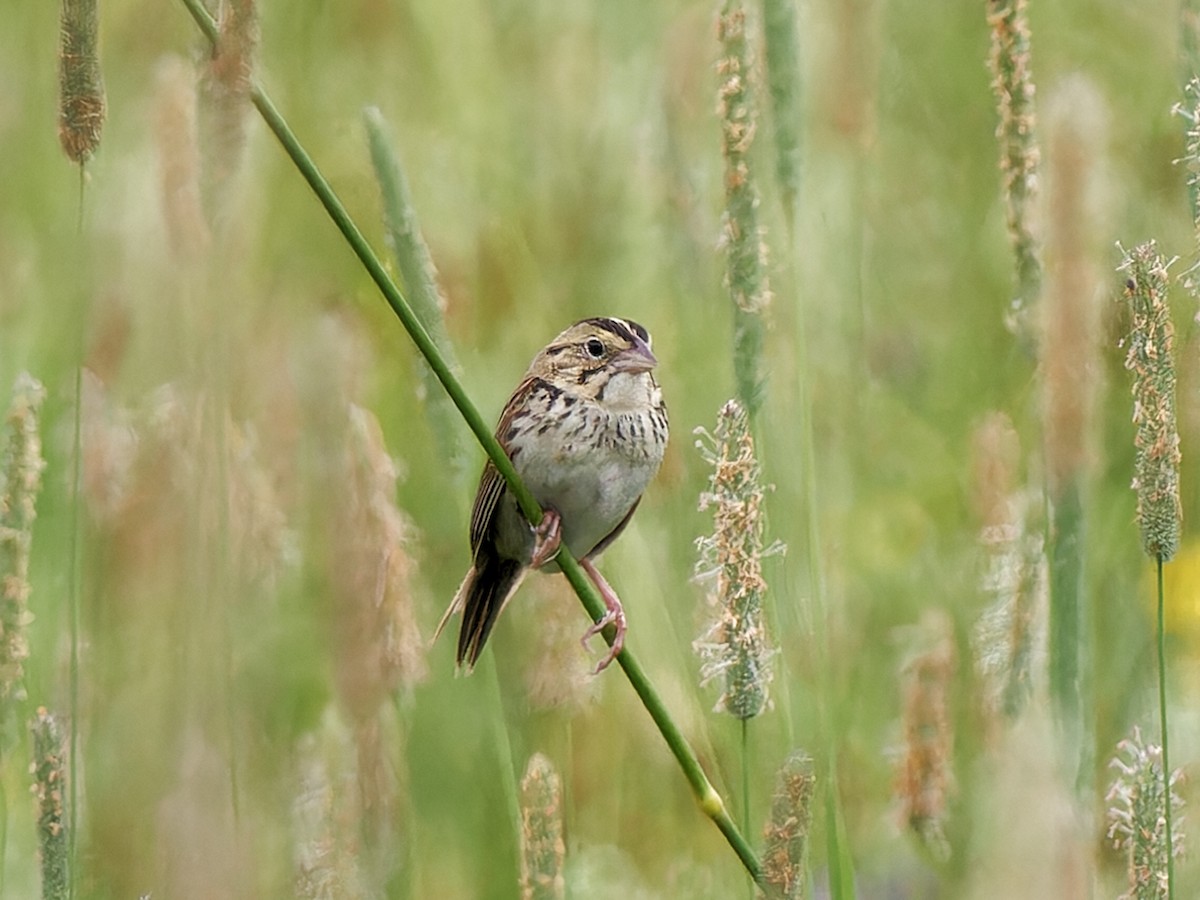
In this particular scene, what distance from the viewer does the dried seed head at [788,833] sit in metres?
1.36

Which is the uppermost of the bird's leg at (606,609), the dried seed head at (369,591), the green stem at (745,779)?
the bird's leg at (606,609)

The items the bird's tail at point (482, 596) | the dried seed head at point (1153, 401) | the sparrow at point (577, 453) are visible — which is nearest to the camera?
the dried seed head at point (1153, 401)

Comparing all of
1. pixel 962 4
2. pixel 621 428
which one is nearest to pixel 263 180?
pixel 621 428

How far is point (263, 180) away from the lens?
3143mm

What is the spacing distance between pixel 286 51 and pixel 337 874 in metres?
2.35

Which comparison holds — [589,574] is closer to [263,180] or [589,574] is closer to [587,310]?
[587,310]

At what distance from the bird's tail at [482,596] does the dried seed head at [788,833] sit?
1.14m

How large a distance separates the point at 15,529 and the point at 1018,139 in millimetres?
1228

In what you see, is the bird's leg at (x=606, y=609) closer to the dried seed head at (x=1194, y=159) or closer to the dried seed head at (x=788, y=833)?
the dried seed head at (x=788, y=833)

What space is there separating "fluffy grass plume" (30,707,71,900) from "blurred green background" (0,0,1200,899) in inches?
3.9

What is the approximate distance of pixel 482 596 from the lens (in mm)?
2678

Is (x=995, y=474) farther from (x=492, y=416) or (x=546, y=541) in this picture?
(x=492, y=416)

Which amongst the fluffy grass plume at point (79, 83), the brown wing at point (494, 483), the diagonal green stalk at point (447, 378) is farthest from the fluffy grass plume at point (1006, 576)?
the fluffy grass plume at point (79, 83)

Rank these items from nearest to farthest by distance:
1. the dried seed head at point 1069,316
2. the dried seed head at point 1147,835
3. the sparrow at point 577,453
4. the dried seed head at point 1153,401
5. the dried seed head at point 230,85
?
1. the dried seed head at point 230,85
2. the dried seed head at point 1147,835
3. the dried seed head at point 1153,401
4. the dried seed head at point 1069,316
5. the sparrow at point 577,453
